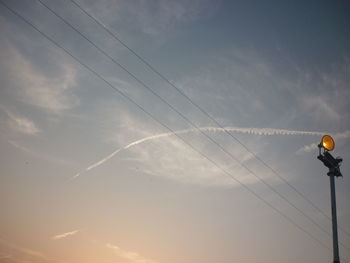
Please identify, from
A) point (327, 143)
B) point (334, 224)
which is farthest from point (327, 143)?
point (334, 224)

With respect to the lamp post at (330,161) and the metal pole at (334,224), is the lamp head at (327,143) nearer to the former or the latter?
the lamp post at (330,161)

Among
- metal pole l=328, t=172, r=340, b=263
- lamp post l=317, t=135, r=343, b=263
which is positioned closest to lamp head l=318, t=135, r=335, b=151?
lamp post l=317, t=135, r=343, b=263

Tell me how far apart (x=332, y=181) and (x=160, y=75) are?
7.98 meters

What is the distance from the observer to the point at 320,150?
10.8m

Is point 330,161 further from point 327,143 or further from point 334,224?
point 334,224

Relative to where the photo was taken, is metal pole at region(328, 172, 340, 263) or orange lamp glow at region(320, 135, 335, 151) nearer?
metal pole at region(328, 172, 340, 263)

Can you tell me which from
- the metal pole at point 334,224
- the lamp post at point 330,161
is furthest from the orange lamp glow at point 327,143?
the metal pole at point 334,224

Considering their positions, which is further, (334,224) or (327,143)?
(327,143)

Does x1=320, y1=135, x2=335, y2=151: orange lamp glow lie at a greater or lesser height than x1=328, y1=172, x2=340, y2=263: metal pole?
greater

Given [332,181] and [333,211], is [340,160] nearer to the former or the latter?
[332,181]

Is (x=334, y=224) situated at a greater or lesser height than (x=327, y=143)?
lesser

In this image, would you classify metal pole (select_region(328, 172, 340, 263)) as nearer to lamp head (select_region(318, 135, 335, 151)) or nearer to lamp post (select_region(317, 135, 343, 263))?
lamp post (select_region(317, 135, 343, 263))

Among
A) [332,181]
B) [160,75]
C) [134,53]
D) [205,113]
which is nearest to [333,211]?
[332,181]

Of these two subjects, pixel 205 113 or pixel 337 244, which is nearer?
pixel 337 244
